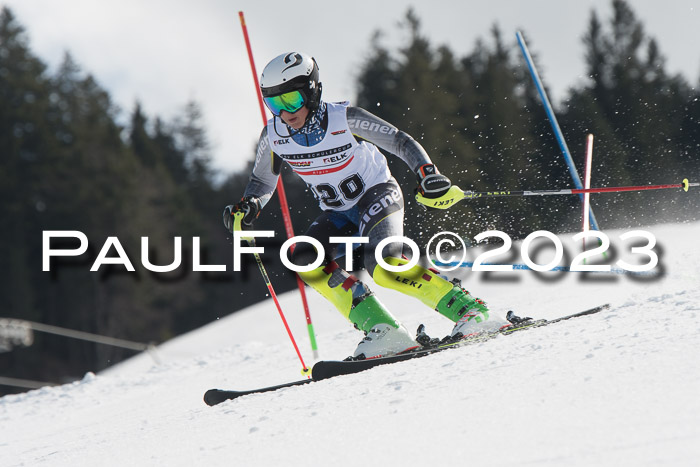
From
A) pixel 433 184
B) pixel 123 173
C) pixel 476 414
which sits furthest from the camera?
pixel 123 173

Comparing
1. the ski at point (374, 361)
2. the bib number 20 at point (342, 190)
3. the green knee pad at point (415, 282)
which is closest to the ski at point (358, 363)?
the ski at point (374, 361)

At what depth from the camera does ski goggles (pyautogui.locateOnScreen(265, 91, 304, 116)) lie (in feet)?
13.4

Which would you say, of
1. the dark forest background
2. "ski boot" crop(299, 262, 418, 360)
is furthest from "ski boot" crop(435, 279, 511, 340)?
the dark forest background

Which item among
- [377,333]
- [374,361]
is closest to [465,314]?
[377,333]

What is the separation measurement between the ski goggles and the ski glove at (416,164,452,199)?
848 mm

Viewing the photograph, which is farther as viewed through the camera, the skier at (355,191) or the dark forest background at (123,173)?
the dark forest background at (123,173)

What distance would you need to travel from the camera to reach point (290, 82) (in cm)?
405

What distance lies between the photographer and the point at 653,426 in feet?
6.67

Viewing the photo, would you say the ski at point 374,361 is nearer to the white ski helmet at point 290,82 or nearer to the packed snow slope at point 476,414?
the packed snow slope at point 476,414

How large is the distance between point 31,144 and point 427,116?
18477mm

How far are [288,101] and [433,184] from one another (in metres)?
0.99

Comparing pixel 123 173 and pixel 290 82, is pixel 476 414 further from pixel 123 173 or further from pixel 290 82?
pixel 123 173

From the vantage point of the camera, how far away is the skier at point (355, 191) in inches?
159

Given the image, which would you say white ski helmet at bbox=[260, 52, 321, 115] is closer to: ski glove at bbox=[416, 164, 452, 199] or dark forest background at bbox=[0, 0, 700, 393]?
ski glove at bbox=[416, 164, 452, 199]
